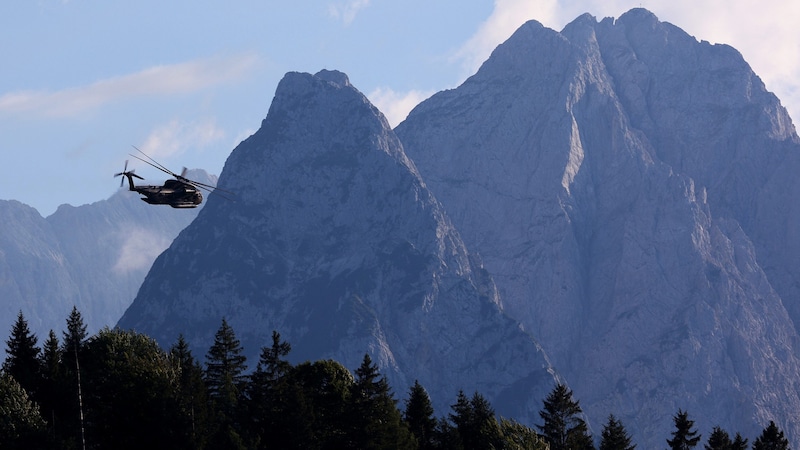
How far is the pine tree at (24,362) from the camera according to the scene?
142750 mm

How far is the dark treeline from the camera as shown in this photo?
131 metres

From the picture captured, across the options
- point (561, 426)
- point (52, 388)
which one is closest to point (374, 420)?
point (561, 426)

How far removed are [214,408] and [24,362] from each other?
2161cm

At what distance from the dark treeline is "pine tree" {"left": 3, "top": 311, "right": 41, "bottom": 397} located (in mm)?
144

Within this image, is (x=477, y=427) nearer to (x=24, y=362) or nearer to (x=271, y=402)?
(x=271, y=402)

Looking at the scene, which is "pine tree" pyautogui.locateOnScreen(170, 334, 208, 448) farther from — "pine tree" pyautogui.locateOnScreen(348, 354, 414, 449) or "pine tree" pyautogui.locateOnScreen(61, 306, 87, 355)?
"pine tree" pyautogui.locateOnScreen(348, 354, 414, 449)

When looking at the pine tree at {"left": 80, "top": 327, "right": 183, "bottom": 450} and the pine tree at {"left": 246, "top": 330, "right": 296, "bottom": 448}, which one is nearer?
the pine tree at {"left": 80, "top": 327, "right": 183, "bottom": 450}

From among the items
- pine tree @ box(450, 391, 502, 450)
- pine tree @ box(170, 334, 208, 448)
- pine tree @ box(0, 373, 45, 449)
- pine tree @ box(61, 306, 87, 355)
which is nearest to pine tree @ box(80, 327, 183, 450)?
pine tree @ box(170, 334, 208, 448)

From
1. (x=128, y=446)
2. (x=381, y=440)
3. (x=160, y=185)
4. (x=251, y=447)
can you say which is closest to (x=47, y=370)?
(x=128, y=446)

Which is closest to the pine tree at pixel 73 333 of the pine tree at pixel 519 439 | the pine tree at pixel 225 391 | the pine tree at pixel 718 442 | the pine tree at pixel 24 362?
the pine tree at pixel 24 362

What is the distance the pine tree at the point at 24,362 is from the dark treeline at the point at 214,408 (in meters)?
0.14

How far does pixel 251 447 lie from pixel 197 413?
19.9 feet

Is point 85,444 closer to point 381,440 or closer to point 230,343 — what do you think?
point 381,440

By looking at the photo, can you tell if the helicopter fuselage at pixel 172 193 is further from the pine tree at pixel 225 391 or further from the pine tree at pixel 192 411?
the pine tree at pixel 225 391
